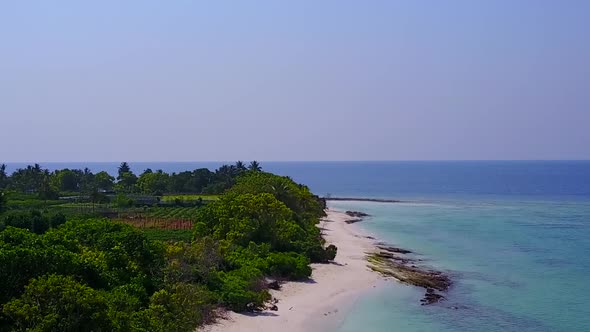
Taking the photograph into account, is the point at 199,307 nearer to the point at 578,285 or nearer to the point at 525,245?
the point at 578,285

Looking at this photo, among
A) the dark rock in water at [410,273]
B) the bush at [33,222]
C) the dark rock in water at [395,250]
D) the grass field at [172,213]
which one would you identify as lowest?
the dark rock in water at [410,273]

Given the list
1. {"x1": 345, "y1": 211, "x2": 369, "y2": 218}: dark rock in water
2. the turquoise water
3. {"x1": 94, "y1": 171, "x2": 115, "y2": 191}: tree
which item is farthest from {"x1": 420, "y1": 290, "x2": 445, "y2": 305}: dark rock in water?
{"x1": 94, "y1": 171, "x2": 115, "y2": 191}: tree

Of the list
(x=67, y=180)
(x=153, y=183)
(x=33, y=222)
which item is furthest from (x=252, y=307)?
(x=67, y=180)

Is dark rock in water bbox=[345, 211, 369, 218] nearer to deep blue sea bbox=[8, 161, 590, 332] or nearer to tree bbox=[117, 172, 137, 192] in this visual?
deep blue sea bbox=[8, 161, 590, 332]

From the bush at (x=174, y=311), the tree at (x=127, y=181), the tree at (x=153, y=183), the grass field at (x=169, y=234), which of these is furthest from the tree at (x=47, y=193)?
the bush at (x=174, y=311)

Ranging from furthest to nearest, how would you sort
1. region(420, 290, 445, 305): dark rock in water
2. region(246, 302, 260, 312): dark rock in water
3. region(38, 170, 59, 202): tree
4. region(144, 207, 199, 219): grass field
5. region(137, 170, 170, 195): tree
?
region(137, 170, 170, 195): tree → region(38, 170, 59, 202): tree → region(144, 207, 199, 219): grass field → region(420, 290, 445, 305): dark rock in water → region(246, 302, 260, 312): dark rock in water

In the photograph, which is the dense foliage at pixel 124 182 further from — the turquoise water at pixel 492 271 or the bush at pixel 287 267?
the bush at pixel 287 267

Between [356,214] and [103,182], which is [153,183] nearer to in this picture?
[103,182]
